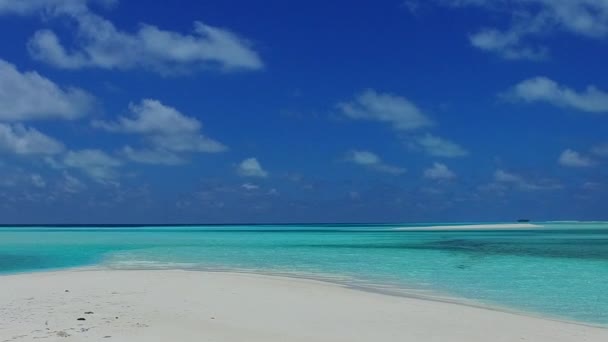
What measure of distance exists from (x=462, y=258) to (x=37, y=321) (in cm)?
2236

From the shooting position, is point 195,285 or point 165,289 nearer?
point 165,289

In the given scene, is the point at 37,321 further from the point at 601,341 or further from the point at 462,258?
the point at 462,258

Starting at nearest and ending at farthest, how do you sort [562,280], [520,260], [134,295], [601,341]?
[601,341]
[134,295]
[562,280]
[520,260]

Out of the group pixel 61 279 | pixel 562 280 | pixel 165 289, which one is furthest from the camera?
pixel 562 280

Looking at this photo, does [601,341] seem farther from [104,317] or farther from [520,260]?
[520,260]

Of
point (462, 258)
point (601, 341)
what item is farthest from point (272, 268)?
point (601, 341)

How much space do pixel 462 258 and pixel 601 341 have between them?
1951 cm

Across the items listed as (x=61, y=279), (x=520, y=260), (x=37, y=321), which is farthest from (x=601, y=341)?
(x=520, y=260)

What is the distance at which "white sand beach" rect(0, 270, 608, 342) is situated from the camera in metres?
10.0

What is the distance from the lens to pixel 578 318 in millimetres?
12984

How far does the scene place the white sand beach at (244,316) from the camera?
32.9 ft

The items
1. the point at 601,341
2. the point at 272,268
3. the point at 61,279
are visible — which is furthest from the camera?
the point at 272,268

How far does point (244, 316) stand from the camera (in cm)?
1193

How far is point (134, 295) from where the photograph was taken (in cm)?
1453
